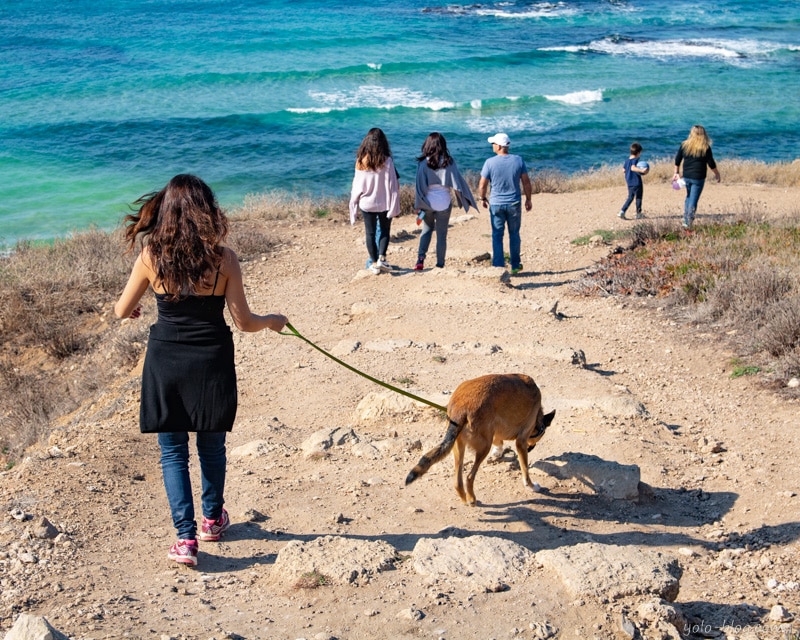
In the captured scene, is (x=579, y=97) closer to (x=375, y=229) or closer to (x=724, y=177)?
(x=724, y=177)

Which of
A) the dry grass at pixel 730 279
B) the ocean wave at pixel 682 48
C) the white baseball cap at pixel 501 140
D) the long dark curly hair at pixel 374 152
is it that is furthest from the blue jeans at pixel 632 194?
the ocean wave at pixel 682 48

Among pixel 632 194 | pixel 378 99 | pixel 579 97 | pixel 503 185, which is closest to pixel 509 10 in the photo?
pixel 579 97

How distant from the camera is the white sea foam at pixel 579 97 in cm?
3628

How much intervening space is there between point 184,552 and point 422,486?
1.93 meters

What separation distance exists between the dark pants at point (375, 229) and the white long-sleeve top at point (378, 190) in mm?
140

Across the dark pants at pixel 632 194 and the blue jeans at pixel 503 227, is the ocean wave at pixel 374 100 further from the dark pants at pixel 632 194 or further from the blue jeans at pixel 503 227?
the blue jeans at pixel 503 227

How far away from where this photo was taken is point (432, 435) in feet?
22.3

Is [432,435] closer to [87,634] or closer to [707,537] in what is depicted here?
[707,537]

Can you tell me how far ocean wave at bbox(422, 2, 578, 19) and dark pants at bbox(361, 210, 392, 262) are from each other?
46.0 meters

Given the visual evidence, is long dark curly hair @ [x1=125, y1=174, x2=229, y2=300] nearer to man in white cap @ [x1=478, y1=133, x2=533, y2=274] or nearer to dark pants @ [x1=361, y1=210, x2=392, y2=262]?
dark pants @ [x1=361, y1=210, x2=392, y2=262]

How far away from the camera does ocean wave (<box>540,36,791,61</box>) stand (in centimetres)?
4506

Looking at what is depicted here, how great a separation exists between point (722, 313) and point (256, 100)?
29448mm

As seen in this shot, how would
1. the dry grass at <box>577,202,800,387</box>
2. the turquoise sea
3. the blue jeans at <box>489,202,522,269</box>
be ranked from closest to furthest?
1. the dry grass at <box>577,202,800,387</box>
2. the blue jeans at <box>489,202,522,269</box>
3. the turquoise sea

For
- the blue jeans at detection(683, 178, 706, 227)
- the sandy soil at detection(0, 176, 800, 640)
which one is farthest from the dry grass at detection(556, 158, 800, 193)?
the sandy soil at detection(0, 176, 800, 640)
